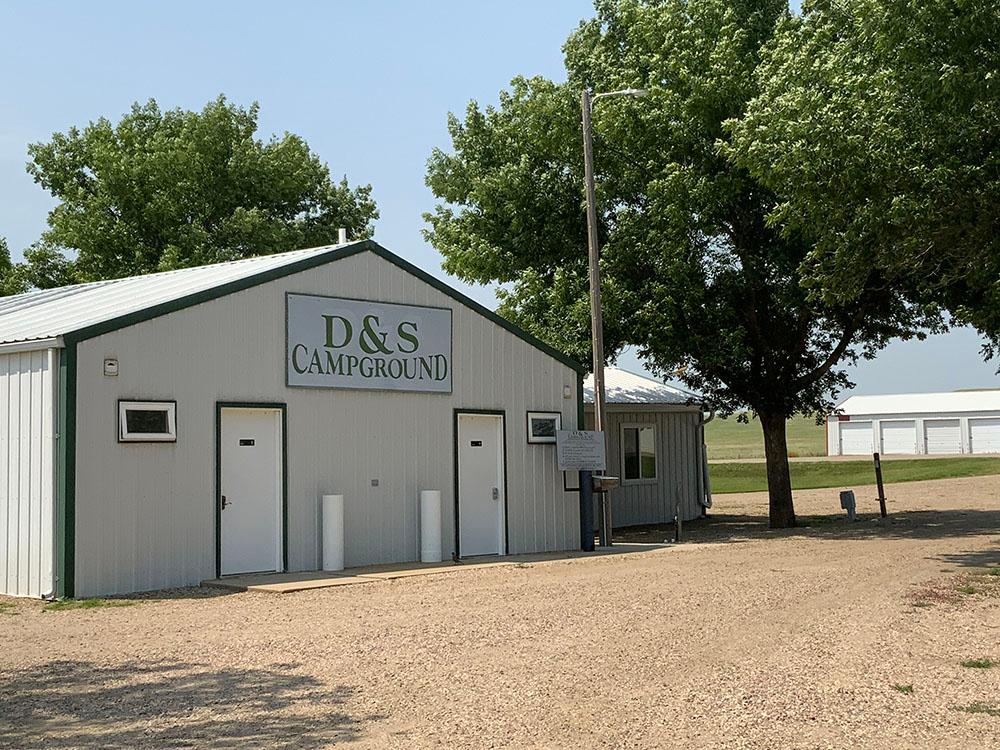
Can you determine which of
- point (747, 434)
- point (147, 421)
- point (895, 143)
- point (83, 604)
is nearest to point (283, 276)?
point (147, 421)

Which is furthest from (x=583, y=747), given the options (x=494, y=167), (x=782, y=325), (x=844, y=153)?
(x=494, y=167)

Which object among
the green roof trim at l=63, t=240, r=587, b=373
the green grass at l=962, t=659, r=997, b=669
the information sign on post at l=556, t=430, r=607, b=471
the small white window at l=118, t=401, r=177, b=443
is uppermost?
the green roof trim at l=63, t=240, r=587, b=373

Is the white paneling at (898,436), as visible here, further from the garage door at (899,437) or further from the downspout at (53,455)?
the downspout at (53,455)

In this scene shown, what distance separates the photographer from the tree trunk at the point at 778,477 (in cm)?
2553

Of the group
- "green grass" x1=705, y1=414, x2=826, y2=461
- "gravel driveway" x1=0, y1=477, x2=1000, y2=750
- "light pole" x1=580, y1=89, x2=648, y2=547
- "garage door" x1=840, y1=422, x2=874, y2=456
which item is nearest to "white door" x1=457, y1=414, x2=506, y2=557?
"light pole" x1=580, y1=89, x2=648, y2=547

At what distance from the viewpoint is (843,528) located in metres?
23.9

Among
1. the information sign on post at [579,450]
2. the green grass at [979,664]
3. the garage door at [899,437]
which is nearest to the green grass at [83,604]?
the information sign on post at [579,450]

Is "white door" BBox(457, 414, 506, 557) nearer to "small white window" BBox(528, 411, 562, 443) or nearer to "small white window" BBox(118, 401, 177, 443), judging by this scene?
"small white window" BBox(528, 411, 562, 443)

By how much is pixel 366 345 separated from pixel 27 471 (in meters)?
4.97

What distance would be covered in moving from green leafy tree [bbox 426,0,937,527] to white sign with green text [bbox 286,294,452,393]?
5490 mm

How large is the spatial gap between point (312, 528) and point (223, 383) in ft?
7.75

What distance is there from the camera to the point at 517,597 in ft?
44.2

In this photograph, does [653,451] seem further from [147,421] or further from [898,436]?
[898,436]

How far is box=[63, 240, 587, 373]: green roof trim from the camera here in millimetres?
14805
